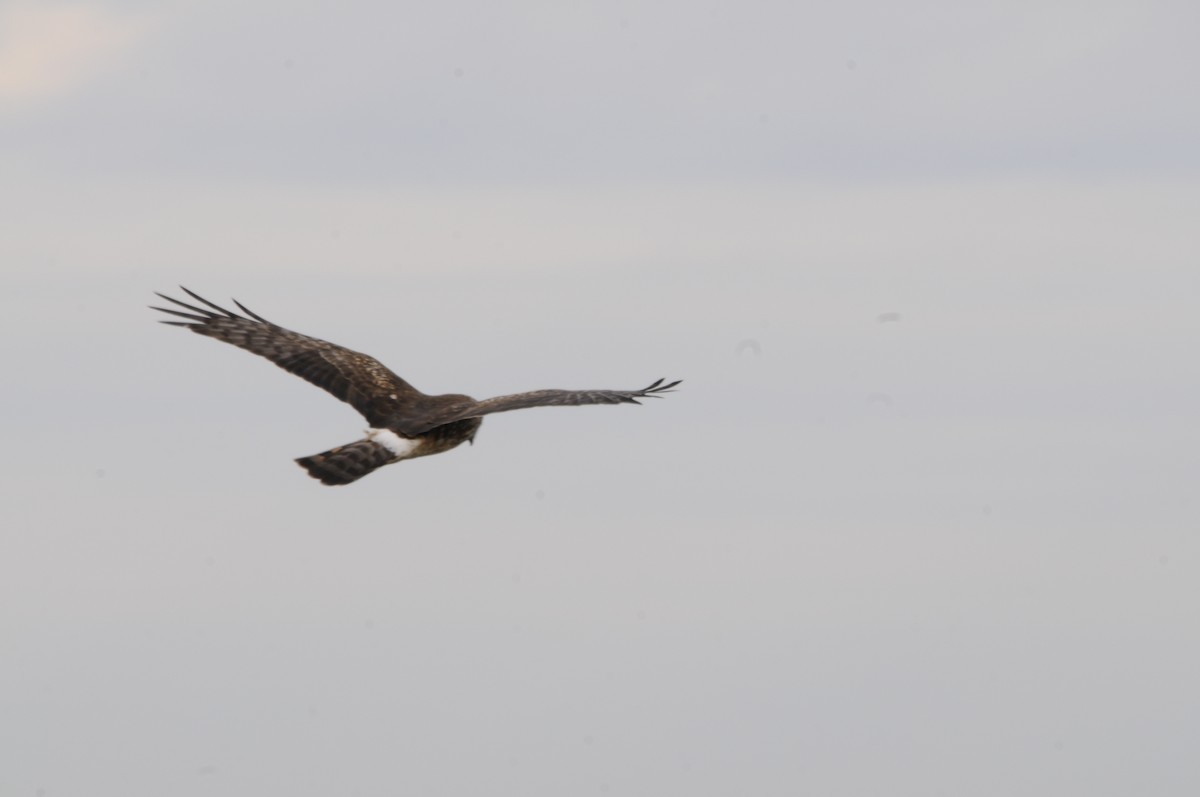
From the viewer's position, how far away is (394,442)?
22516mm

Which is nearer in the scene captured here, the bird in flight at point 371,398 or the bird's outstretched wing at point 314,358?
the bird in flight at point 371,398

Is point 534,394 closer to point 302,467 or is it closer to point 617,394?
point 617,394

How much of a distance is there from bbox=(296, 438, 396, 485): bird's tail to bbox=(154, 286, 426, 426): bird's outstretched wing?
6.05 feet

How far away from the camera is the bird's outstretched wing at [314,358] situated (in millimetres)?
24266

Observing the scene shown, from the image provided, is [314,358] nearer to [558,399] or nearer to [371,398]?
[371,398]

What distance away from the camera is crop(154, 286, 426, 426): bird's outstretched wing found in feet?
79.6

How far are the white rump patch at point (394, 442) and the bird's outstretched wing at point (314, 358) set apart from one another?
1148 mm

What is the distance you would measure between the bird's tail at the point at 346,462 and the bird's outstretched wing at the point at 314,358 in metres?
1.85

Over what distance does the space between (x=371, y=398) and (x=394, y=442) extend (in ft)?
5.72

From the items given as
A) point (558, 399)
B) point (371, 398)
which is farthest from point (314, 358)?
point (558, 399)

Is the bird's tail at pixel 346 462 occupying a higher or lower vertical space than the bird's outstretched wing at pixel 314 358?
lower

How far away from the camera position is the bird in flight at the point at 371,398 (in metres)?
21.1

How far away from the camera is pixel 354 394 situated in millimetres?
24297

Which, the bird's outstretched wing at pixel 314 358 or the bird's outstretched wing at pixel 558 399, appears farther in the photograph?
the bird's outstretched wing at pixel 314 358
